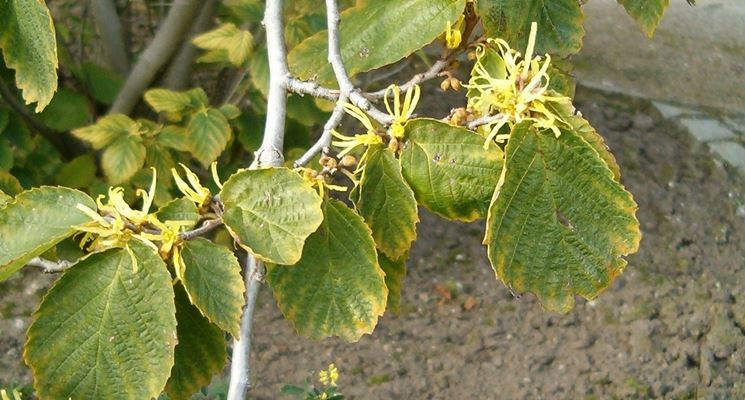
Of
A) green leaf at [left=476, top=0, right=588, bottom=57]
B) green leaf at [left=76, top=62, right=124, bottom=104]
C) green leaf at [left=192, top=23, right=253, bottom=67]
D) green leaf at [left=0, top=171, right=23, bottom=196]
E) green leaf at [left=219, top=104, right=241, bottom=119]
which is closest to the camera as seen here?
green leaf at [left=476, top=0, right=588, bottom=57]

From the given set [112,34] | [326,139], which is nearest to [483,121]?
[326,139]

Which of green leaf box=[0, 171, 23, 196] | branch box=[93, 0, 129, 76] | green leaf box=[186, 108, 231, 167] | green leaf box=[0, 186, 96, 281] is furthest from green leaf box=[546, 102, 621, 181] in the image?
branch box=[93, 0, 129, 76]

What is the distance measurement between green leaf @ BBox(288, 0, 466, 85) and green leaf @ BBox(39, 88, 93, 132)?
1.63 meters

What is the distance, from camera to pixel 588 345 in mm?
2695

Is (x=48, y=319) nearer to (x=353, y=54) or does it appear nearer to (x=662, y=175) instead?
(x=353, y=54)

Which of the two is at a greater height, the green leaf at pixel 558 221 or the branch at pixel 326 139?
the branch at pixel 326 139

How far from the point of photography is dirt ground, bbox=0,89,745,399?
100.0 inches

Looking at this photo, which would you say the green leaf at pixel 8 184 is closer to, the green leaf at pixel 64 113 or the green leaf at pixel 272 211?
the green leaf at pixel 64 113

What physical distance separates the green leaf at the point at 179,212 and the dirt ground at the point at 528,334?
1.75 m

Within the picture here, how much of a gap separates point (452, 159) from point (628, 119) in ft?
10.1

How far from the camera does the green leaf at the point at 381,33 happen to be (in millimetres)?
891

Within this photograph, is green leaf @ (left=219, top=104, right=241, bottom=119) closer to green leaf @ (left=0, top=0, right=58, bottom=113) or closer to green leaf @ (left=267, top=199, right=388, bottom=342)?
green leaf @ (left=0, top=0, right=58, bottom=113)

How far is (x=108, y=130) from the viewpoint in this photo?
2.31 m

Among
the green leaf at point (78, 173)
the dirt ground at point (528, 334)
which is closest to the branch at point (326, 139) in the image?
the dirt ground at point (528, 334)
